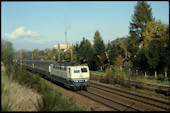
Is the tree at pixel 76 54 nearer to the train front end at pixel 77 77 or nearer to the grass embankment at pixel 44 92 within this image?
the train front end at pixel 77 77

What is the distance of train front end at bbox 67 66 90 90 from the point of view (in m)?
17.7

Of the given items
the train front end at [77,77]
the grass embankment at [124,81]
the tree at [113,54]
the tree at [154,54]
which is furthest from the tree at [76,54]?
the train front end at [77,77]

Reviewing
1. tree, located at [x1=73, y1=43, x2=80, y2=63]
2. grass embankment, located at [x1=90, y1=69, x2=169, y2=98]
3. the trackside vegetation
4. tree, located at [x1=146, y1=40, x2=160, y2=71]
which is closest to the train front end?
the trackside vegetation

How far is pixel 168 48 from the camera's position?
22.5 meters

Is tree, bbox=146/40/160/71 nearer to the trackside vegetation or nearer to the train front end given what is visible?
the train front end

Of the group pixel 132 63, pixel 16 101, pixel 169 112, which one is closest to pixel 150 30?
pixel 132 63

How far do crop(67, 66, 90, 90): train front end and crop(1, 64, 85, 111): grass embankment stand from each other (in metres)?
4.12

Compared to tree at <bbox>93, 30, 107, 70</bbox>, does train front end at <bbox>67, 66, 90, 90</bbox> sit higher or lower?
lower

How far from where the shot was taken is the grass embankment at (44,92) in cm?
735

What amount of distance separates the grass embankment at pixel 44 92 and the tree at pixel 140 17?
101ft

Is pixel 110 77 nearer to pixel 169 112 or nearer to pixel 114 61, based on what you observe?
pixel 114 61

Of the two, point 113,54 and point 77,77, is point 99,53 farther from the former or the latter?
point 77,77

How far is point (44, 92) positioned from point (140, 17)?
3539cm

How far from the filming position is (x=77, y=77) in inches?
706
